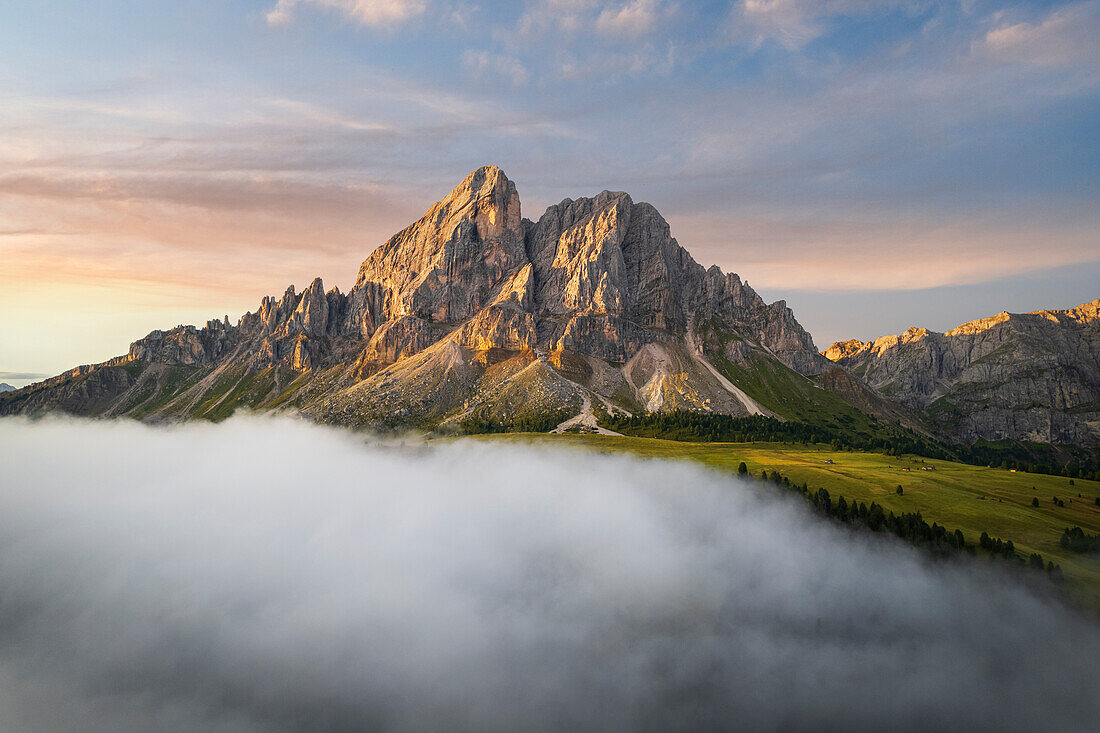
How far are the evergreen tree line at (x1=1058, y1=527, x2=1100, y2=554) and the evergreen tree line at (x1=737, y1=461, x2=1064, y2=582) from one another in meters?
13.5

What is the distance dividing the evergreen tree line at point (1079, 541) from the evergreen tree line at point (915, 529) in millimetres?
13451

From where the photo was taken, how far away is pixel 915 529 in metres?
152

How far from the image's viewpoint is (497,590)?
7402 inches

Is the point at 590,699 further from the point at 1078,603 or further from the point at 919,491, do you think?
the point at 919,491

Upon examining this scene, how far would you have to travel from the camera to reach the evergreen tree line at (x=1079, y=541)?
136000 mm

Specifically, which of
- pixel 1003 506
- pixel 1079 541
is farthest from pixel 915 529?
pixel 1079 541

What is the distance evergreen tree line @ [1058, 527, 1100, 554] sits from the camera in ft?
446

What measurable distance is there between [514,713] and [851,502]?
128 m

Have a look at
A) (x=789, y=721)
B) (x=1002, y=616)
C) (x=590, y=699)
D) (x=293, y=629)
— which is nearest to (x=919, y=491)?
(x=1002, y=616)

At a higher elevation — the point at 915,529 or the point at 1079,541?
the point at 1079,541

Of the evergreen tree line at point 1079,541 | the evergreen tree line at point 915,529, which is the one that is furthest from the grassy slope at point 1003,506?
the evergreen tree line at point 915,529

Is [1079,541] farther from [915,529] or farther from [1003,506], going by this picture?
[915,529]

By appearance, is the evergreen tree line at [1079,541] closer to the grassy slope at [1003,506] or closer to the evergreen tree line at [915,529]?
the grassy slope at [1003,506]

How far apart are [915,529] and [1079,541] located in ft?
120
